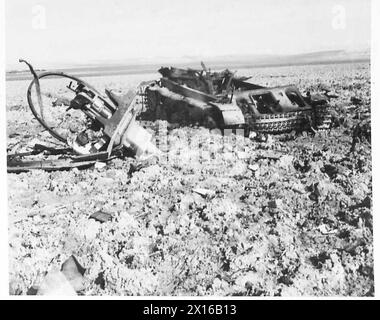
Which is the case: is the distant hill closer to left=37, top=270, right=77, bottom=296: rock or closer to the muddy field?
the muddy field

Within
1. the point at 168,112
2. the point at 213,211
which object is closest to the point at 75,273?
the point at 213,211

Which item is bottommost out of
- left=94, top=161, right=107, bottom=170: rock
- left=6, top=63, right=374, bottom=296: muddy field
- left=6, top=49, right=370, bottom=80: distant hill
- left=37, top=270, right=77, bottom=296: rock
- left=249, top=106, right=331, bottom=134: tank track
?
left=37, top=270, right=77, bottom=296: rock

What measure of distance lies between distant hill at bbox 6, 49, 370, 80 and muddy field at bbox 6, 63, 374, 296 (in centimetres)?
5

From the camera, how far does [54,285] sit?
3240 mm

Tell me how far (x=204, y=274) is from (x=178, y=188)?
62cm

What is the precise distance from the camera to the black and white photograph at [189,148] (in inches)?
126

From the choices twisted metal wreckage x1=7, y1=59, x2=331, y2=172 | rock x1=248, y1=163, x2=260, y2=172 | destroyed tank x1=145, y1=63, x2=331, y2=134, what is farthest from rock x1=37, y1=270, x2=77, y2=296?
rock x1=248, y1=163, x2=260, y2=172

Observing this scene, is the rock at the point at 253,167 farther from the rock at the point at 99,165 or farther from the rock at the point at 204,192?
the rock at the point at 99,165

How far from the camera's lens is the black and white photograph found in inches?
126

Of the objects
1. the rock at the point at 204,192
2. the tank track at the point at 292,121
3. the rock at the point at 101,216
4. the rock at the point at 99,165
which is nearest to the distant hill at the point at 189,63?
the tank track at the point at 292,121

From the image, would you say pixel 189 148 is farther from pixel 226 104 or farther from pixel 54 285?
pixel 54 285

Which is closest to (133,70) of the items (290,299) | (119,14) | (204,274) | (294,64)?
(119,14)

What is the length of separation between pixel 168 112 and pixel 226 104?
0.43m

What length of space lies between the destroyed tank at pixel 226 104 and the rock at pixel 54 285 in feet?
4.24
